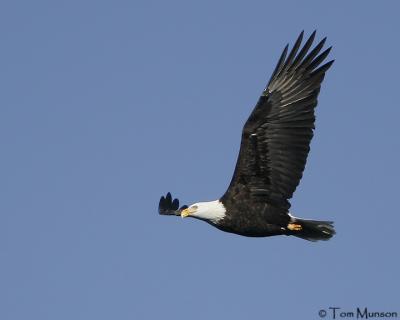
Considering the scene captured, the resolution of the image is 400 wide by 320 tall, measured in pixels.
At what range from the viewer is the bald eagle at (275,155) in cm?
1015

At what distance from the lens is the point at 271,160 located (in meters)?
10.2

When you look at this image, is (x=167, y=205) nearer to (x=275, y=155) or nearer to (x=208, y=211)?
(x=208, y=211)

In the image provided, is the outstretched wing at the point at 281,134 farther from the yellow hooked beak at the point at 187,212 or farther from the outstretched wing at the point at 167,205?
the outstretched wing at the point at 167,205

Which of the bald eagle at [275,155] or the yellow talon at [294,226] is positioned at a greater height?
the bald eagle at [275,155]

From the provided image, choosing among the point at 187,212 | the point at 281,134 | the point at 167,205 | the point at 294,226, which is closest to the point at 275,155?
the point at 281,134

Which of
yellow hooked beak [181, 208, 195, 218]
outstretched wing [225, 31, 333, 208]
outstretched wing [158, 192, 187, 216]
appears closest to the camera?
outstretched wing [225, 31, 333, 208]

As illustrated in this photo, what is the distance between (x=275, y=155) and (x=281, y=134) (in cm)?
30

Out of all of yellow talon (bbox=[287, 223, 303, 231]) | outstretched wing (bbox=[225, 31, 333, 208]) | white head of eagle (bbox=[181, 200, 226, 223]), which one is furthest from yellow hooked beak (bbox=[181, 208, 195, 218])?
yellow talon (bbox=[287, 223, 303, 231])

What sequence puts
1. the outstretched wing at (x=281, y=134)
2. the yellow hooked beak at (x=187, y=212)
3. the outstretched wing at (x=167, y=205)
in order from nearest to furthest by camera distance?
the outstretched wing at (x=281, y=134), the yellow hooked beak at (x=187, y=212), the outstretched wing at (x=167, y=205)

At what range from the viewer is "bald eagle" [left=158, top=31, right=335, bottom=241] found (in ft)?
33.3

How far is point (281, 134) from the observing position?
10172mm

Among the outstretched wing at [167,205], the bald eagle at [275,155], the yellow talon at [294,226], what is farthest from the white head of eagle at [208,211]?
the outstretched wing at [167,205]

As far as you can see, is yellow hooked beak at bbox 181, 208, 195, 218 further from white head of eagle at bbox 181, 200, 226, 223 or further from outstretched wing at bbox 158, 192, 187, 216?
outstretched wing at bbox 158, 192, 187, 216

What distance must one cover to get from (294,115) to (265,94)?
0.49m
